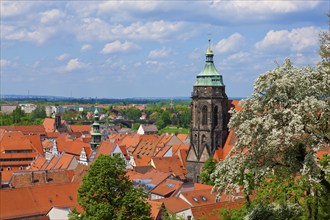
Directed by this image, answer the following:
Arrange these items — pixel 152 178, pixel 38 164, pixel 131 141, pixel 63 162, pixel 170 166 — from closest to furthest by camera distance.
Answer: pixel 152 178 < pixel 170 166 < pixel 63 162 < pixel 38 164 < pixel 131 141

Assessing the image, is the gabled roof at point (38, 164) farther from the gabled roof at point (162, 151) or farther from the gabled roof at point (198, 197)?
the gabled roof at point (198, 197)

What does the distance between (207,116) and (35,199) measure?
23.1m

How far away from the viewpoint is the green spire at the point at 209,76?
191 feet

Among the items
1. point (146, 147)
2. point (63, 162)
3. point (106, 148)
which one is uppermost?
point (106, 148)

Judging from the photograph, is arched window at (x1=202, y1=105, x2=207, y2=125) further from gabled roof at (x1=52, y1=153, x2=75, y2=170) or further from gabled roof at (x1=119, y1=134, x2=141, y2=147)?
gabled roof at (x1=119, y1=134, x2=141, y2=147)

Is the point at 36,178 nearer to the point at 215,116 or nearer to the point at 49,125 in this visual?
the point at 215,116

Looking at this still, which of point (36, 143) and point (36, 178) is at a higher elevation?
point (36, 143)

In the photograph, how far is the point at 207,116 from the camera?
5831 centimetres

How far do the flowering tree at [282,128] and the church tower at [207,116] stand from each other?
141 feet

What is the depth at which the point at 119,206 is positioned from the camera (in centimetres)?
2709

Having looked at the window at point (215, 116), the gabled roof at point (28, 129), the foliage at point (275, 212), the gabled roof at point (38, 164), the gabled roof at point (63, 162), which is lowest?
the gabled roof at point (38, 164)

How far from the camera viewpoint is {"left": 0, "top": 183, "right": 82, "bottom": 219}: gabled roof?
41562 mm

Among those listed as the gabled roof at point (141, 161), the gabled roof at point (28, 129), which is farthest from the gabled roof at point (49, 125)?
the gabled roof at point (141, 161)

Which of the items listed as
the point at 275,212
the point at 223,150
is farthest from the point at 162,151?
the point at 275,212
